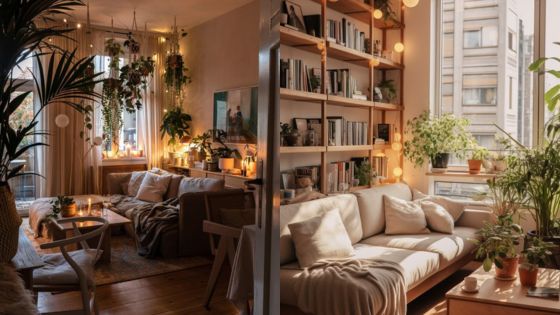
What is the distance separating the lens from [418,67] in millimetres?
5531

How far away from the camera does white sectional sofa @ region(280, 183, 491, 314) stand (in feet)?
11.0

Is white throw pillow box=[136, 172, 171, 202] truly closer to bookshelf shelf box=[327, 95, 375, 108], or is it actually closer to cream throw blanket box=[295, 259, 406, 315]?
bookshelf shelf box=[327, 95, 375, 108]

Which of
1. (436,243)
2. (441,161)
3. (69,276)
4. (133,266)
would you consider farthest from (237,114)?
(69,276)

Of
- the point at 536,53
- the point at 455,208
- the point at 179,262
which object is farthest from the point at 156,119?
the point at 536,53

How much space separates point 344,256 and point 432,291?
1.14 meters

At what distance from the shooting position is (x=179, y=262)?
15.6 feet

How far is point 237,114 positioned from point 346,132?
2006 millimetres

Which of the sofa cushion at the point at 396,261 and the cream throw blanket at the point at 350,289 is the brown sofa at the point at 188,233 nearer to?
the sofa cushion at the point at 396,261

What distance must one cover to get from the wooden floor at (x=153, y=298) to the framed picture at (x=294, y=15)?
230 cm

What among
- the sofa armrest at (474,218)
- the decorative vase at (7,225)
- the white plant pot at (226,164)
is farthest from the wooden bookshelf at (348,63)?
the decorative vase at (7,225)

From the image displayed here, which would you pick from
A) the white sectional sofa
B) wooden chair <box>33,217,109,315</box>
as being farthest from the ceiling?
wooden chair <box>33,217,109,315</box>

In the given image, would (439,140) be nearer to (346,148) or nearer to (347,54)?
(346,148)

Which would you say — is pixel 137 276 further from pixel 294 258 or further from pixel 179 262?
pixel 294 258

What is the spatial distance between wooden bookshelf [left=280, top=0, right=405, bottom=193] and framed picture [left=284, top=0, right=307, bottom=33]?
11 cm
